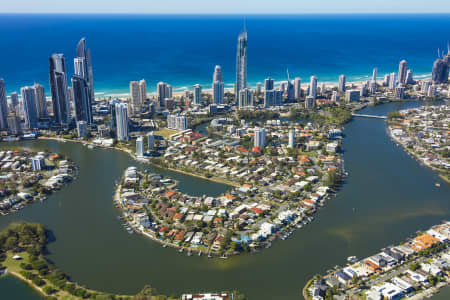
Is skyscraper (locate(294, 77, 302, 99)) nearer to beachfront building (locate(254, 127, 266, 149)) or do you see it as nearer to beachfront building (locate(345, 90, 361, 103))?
beachfront building (locate(345, 90, 361, 103))

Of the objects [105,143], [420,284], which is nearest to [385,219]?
[420,284]

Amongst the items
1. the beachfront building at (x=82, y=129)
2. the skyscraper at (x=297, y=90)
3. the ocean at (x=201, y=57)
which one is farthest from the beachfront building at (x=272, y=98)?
the beachfront building at (x=82, y=129)

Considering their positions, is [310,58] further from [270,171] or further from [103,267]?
[103,267]

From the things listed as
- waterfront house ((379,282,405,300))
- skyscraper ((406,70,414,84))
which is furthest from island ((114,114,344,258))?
skyscraper ((406,70,414,84))

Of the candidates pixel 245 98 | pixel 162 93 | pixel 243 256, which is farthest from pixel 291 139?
pixel 162 93

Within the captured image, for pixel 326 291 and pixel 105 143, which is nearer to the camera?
pixel 326 291

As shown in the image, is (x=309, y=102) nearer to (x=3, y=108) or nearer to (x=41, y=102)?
(x=41, y=102)
